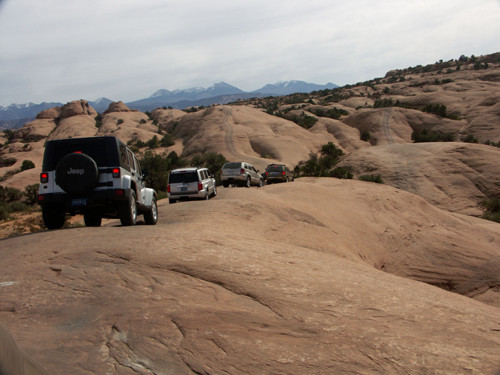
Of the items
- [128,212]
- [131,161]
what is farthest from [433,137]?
[128,212]

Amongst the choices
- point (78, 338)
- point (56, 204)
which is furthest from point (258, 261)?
point (56, 204)

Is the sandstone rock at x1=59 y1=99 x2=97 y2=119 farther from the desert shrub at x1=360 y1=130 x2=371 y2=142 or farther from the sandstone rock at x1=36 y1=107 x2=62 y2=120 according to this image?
the desert shrub at x1=360 y1=130 x2=371 y2=142

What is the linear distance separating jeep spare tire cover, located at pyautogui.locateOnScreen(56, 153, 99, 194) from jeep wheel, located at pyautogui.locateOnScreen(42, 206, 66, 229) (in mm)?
886

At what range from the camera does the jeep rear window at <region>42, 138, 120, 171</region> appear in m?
10.5

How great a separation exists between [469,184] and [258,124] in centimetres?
4121

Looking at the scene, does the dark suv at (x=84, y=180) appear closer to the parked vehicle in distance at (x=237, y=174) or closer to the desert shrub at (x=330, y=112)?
the parked vehicle in distance at (x=237, y=174)

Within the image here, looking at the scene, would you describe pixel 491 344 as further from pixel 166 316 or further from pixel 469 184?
pixel 469 184

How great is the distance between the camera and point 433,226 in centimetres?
1889

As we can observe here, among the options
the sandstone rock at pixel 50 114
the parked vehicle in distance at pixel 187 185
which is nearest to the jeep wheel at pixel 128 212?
the parked vehicle in distance at pixel 187 185

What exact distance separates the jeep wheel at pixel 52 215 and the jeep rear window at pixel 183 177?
9708 mm

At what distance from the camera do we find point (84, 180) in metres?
10.2

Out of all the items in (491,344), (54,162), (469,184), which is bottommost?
(469,184)

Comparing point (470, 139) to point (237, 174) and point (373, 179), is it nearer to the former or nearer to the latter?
point (373, 179)

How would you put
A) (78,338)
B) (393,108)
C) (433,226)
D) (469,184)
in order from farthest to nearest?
(393,108), (469,184), (433,226), (78,338)
